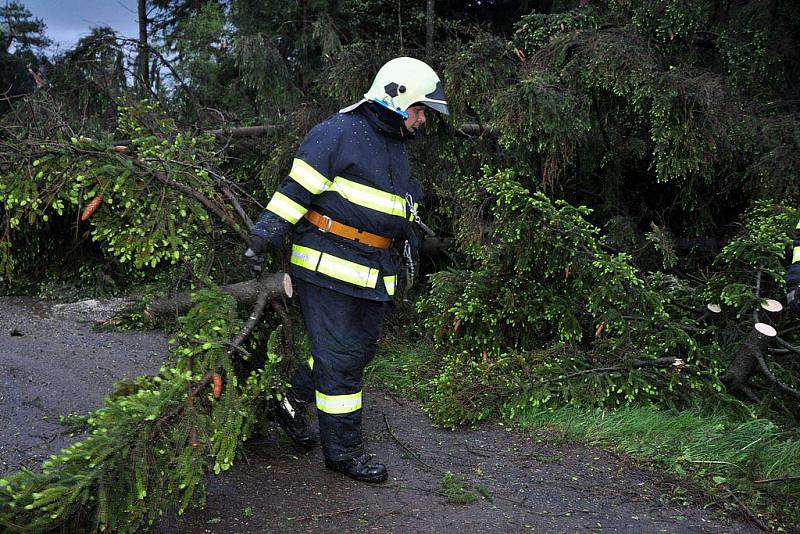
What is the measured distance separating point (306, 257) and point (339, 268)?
18cm

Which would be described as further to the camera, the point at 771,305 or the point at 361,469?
the point at 771,305

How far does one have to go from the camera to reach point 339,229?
3.43 m

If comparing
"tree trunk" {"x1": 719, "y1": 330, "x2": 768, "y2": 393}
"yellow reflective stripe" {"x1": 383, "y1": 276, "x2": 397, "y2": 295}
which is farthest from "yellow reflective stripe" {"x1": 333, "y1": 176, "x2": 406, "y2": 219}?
"tree trunk" {"x1": 719, "y1": 330, "x2": 768, "y2": 393}

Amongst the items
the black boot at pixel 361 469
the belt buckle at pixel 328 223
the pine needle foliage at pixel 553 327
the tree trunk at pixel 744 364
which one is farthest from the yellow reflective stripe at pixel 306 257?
the tree trunk at pixel 744 364

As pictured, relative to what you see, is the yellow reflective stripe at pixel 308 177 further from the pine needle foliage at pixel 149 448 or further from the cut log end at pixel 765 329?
the cut log end at pixel 765 329

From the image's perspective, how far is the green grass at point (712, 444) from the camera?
3.37 metres

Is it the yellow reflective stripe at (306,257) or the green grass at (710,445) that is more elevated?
the yellow reflective stripe at (306,257)

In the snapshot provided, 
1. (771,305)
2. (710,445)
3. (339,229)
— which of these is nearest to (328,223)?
(339,229)

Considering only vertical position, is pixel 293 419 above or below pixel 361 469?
above

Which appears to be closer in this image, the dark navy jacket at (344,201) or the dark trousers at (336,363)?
the dark navy jacket at (344,201)

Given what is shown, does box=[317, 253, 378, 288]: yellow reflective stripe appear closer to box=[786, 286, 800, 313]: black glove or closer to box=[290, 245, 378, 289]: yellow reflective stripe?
Result: box=[290, 245, 378, 289]: yellow reflective stripe

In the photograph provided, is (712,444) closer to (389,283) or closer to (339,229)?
(389,283)

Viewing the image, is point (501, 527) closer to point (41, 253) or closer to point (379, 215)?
point (379, 215)

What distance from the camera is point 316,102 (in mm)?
6355
